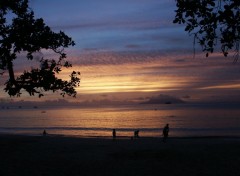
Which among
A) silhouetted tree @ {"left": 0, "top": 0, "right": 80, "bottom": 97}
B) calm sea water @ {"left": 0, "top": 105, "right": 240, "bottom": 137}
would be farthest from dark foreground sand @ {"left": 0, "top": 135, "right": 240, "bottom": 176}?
calm sea water @ {"left": 0, "top": 105, "right": 240, "bottom": 137}

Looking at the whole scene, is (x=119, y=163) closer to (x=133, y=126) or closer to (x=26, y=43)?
(x=26, y=43)

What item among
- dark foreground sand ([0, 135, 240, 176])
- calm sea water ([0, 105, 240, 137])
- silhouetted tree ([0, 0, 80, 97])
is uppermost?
silhouetted tree ([0, 0, 80, 97])

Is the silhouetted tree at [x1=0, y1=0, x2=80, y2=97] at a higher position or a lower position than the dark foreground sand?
higher

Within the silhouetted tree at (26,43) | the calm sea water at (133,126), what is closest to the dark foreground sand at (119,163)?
the silhouetted tree at (26,43)

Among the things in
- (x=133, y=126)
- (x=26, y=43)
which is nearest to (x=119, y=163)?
(x=26, y=43)

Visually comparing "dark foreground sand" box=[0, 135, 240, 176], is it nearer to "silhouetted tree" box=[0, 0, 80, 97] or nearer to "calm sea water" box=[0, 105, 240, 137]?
"silhouetted tree" box=[0, 0, 80, 97]

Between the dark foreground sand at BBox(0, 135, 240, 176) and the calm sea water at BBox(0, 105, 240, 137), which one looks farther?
the calm sea water at BBox(0, 105, 240, 137)

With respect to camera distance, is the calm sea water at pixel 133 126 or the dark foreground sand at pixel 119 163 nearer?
the dark foreground sand at pixel 119 163

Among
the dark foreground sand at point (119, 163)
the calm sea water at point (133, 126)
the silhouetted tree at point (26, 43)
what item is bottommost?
the calm sea water at point (133, 126)

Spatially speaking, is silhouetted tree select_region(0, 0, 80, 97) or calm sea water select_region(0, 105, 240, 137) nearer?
silhouetted tree select_region(0, 0, 80, 97)

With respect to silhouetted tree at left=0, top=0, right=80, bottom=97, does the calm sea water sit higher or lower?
lower

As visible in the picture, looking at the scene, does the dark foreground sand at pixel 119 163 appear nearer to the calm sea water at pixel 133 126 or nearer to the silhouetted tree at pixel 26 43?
the silhouetted tree at pixel 26 43

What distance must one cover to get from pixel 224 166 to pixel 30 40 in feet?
39.1

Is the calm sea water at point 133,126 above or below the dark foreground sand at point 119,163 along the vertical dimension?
below
